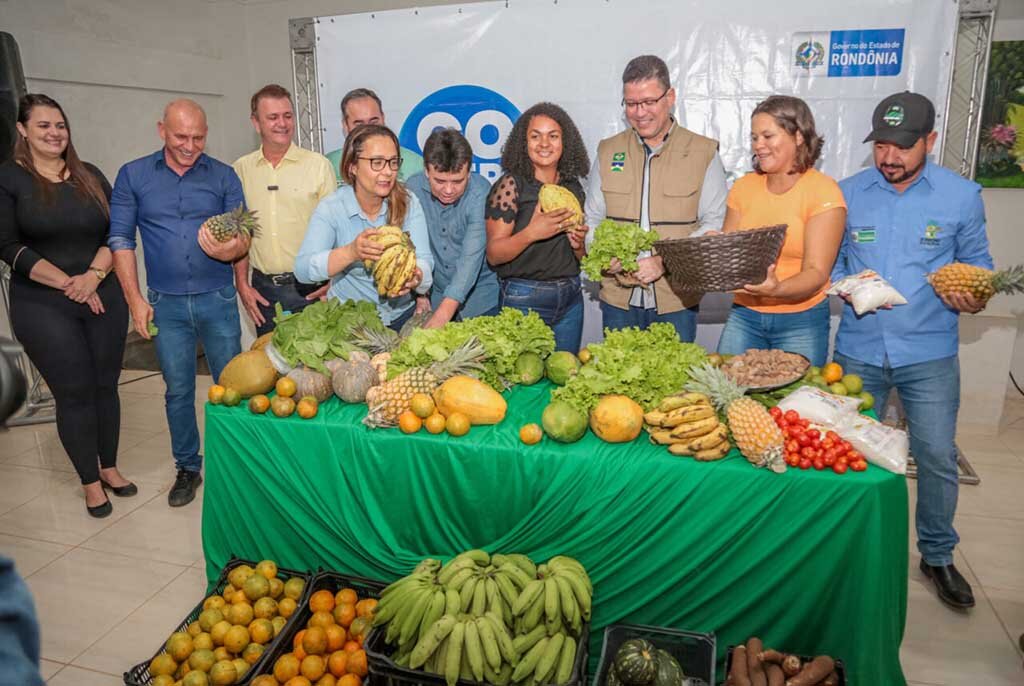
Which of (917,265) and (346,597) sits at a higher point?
(917,265)

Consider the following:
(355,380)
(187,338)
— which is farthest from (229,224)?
(355,380)

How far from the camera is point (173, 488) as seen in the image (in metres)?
4.42

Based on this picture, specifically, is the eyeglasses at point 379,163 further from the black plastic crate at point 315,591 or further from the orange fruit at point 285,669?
the orange fruit at point 285,669

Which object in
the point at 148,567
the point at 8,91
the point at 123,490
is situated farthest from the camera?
the point at 8,91

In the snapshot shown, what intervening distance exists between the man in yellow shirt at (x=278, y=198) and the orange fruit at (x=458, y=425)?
74.5 inches

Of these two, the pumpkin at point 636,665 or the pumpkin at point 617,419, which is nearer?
the pumpkin at point 636,665

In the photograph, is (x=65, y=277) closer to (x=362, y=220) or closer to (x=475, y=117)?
(x=362, y=220)

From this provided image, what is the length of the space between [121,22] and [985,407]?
8.17m

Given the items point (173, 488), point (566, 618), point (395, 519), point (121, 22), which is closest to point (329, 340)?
point (395, 519)

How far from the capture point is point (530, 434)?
2.60m

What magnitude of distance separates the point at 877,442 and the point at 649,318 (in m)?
1.62

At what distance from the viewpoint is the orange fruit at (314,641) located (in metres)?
2.62

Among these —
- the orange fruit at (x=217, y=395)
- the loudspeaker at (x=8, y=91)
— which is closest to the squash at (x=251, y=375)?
the orange fruit at (x=217, y=395)

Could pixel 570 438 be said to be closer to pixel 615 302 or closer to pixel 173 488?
pixel 615 302
